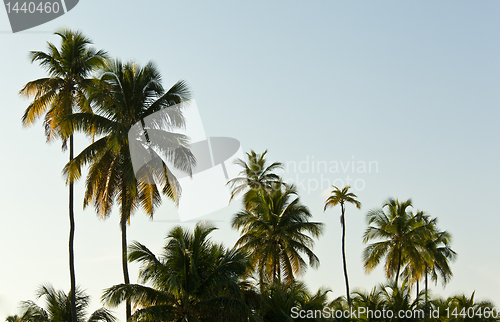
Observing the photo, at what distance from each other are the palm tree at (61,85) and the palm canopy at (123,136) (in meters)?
1.09

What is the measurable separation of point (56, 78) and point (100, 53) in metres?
2.63

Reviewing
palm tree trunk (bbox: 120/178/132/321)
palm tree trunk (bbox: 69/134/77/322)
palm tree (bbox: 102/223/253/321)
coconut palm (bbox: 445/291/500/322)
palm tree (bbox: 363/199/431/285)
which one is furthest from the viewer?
palm tree (bbox: 363/199/431/285)

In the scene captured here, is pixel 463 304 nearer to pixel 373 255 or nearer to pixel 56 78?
pixel 373 255

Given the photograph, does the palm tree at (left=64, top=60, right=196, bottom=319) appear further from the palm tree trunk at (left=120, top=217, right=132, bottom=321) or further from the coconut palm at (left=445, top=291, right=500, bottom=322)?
the coconut palm at (left=445, top=291, right=500, bottom=322)

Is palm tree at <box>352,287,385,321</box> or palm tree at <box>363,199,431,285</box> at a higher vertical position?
palm tree at <box>363,199,431,285</box>

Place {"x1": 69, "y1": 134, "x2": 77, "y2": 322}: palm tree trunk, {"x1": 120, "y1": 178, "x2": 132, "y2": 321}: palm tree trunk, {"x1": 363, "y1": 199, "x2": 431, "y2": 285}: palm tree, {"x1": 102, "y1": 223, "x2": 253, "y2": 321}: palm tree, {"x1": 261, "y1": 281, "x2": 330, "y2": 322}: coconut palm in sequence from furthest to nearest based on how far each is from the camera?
1. {"x1": 363, "y1": 199, "x2": 431, "y2": 285}: palm tree
2. {"x1": 261, "y1": 281, "x2": 330, "y2": 322}: coconut palm
3. {"x1": 120, "y1": 178, "x2": 132, "y2": 321}: palm tree trunk
4. {"x1": 69, "y1": 134, "x2": 77, "y2": 322}: palm tree trunk
5. {"x1": 102, "y1": 223, "x2": 253, "y2": 321}: palm tree

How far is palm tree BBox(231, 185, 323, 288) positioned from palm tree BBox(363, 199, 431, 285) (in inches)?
465

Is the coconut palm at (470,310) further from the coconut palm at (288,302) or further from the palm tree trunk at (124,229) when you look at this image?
the palm tree trunk at (124,229)

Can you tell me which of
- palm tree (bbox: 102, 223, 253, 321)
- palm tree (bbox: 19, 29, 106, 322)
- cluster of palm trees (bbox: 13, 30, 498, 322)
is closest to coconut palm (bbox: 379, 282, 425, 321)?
cluster of palm trees (bbox: 13, 30, 498, 322)

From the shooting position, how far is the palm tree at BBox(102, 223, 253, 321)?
20.5 metres

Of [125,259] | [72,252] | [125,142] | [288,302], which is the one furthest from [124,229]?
[288,302]

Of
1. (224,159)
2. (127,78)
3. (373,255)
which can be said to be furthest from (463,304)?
(127,78)

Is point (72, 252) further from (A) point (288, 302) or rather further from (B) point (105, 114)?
(A) point (288, 302)

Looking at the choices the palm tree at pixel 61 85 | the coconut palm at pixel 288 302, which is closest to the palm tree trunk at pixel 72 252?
the palm tree at pixel 61 85
